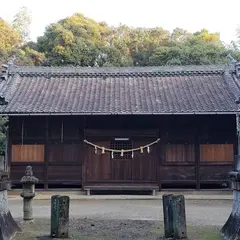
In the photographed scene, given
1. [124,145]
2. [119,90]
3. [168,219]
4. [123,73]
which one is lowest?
[168,219]

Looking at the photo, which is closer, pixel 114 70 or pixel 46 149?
pixel 46 149

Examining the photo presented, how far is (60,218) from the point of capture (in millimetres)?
8086

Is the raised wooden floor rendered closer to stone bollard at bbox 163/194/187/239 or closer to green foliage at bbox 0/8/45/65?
stone bollard at bbox 163/194/187/239

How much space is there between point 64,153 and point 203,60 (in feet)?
74.6

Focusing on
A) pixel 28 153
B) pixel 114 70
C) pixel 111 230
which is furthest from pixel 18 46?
pixel 111 230

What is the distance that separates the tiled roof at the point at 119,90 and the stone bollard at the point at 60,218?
9.67 meters

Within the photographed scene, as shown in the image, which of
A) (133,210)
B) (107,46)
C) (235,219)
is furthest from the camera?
(107,46)

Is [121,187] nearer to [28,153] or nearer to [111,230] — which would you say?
[28,153]

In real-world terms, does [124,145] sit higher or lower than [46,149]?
higher

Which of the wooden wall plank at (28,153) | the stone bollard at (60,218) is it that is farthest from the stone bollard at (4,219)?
the wooden wall plank at (28,153)

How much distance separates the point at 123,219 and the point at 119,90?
33.6ft

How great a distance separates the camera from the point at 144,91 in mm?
20203

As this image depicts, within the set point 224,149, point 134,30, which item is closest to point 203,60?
point 134,30

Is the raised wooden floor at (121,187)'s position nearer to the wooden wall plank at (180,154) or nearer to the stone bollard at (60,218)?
the wooden wall plank at (180,154)
